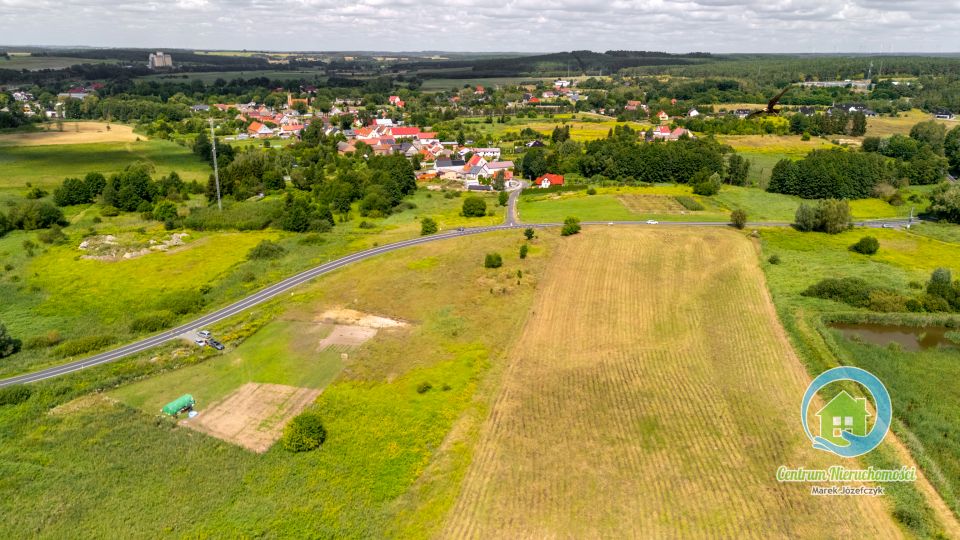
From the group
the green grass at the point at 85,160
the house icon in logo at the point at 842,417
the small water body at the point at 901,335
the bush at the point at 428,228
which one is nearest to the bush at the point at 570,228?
the bush at the point at 428,228

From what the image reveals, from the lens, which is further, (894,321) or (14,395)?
(894,321)

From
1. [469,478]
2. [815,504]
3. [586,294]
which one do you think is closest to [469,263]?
[586,294]

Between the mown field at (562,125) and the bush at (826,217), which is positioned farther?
the mown field at (562,125)

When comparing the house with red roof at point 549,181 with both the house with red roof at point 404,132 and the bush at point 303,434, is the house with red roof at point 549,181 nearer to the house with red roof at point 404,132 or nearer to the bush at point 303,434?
the house with red roof at point 404,132

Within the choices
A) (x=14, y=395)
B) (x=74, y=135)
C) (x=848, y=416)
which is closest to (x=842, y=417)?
(x=848, y=416)

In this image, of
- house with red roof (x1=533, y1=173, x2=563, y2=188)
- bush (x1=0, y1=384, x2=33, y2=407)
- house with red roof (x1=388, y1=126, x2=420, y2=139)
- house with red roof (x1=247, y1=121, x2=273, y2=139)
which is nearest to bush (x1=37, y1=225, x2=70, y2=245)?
bush (x1=0, y1=384, x2=33, y2=407)

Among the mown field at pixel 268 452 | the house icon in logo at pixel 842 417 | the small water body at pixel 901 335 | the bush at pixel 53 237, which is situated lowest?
the mown field at pixel 268 452

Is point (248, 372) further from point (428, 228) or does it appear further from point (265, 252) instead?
point (428, 228)
